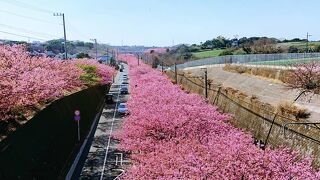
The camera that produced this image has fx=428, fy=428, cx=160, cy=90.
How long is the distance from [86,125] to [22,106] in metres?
20.6

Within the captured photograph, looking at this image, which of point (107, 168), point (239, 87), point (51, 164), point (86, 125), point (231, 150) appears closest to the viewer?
point (231, 150)

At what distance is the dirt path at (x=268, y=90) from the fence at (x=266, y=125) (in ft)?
6.43

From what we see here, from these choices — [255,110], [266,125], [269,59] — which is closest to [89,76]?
[269,59]

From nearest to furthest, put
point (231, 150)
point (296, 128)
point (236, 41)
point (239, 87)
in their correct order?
point (231, 150), point (296, 128), point (239, 87), point (236, 41)

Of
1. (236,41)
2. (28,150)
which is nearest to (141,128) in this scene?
(28,150)

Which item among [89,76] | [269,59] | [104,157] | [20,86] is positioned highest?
[269,59]

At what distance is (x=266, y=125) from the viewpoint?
2986cm

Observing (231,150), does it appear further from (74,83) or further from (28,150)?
(74,83)

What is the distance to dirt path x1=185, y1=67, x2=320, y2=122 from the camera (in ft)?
109

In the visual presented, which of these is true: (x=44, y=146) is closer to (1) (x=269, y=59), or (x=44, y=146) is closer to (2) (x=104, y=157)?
(2) (x=104, y=157)

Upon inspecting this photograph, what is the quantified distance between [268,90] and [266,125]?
46.8 feet

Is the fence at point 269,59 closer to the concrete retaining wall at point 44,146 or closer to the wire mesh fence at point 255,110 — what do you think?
the wire mesh fence at point 255,110

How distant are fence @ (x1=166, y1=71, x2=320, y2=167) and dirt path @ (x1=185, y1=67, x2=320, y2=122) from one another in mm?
1959

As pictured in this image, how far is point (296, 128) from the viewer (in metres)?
24.9
